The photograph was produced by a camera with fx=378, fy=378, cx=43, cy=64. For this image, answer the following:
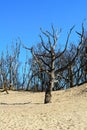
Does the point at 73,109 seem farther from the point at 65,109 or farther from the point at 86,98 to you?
the point at 86,98

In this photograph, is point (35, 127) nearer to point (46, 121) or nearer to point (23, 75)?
point (46, 121)

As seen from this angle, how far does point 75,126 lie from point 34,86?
1694 inches

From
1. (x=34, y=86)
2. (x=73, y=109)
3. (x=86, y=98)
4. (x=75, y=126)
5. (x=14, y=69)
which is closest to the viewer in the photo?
(x=75, y=126)

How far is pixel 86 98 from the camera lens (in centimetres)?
2641

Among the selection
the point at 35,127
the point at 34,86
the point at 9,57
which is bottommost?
the point at 35,127

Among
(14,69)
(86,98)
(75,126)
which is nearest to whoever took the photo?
(75,126)

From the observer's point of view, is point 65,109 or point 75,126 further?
point 65,109

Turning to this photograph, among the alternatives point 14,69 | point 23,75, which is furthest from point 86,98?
point 23,75

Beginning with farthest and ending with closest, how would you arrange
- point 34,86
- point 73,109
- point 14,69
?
point 34,86
point 14,69
point 73,109

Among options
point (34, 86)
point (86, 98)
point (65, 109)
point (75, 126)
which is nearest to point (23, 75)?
point (34, 86)

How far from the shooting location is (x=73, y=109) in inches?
871

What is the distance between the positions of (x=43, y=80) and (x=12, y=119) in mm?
37730

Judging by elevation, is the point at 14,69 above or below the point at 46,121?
above

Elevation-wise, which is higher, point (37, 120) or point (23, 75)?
point (23, 75)
